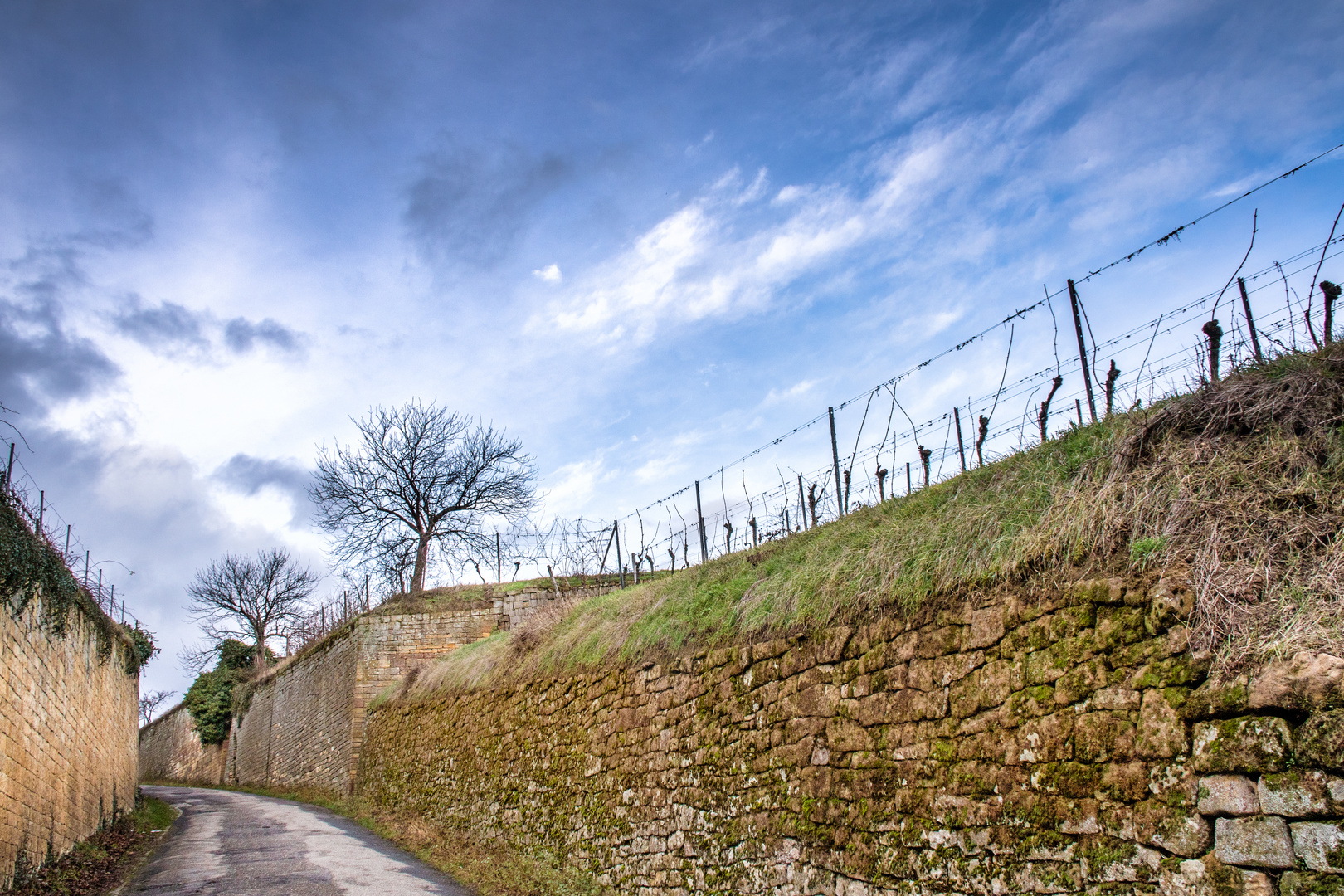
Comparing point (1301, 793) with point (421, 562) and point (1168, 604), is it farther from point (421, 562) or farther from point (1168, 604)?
point (421, 562)

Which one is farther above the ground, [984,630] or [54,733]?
[984,630]

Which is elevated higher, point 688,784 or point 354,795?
point 688,784

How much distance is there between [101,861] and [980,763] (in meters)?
11.9

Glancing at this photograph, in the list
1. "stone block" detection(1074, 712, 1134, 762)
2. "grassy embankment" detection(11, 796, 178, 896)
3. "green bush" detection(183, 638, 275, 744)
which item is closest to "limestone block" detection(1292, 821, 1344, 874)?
"stone block" detection(1074, 712, 1134, 762)

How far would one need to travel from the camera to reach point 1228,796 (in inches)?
137

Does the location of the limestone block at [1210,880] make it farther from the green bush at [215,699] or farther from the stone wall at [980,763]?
the green bush at [215,699]

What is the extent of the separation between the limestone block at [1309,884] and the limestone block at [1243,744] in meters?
0.38

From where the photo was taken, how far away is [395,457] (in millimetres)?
30641

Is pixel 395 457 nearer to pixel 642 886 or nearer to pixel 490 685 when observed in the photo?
pixel 490 685

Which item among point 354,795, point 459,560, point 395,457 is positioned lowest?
point 354,795

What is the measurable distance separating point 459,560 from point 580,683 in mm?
20368

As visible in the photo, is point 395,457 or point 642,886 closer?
point 642,886

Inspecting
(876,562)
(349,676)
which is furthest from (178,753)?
(876,562)

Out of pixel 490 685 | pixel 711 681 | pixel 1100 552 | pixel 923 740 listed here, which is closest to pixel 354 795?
pixel 490 685
